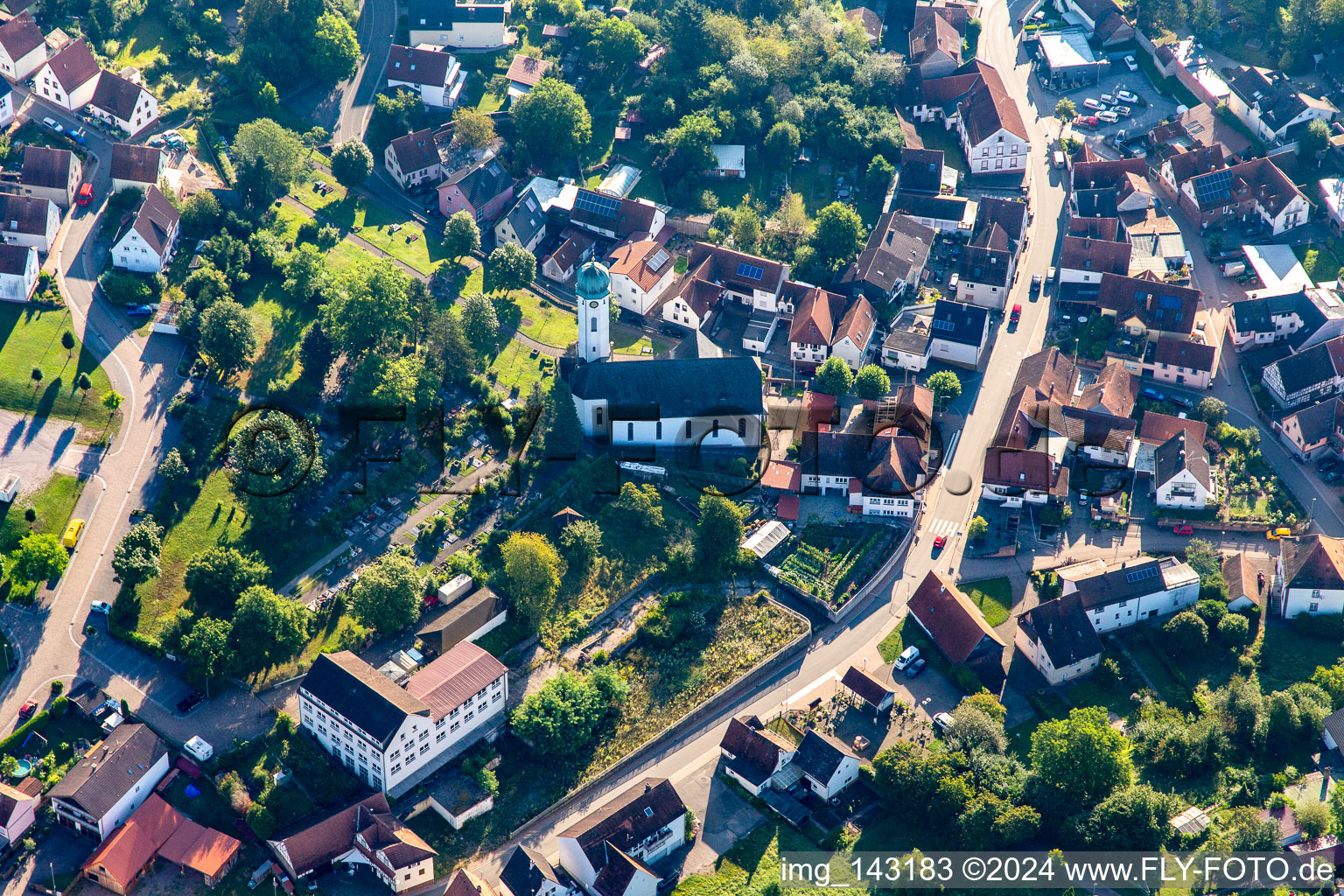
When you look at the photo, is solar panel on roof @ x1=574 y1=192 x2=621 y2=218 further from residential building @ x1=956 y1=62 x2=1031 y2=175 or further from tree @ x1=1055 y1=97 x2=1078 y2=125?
tree @ x1=1055 y1=97 x2=1078 y2=125

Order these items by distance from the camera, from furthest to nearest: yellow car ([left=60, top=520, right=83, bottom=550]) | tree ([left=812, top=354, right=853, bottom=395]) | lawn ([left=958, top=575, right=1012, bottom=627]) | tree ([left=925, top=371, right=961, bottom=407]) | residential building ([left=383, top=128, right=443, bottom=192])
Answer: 1. residential building ([left=383, top=128, right=443, bottom=192])
2. tree ([left=812, top=354, right=853, bottom=395])
3. tree ([left=925, top=371, right=961, bottom=407])
4. lawn ([left=958, top=575, right=1012, bottom=627])
5. yellow car ([left=60, top=520, right=83, bottom=550])

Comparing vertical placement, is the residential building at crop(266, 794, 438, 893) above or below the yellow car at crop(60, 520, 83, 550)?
below

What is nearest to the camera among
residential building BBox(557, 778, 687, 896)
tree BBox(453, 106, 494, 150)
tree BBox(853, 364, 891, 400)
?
residential building BBox(557, 778, 687, 896)

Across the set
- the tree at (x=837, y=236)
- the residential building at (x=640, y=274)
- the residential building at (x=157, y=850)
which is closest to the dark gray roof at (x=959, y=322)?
the tree at (x=837, y=236)

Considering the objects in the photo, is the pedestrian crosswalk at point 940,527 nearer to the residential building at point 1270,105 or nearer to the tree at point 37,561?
the residential building at point 1270,105

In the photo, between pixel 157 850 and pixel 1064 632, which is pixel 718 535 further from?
pixel 157 850

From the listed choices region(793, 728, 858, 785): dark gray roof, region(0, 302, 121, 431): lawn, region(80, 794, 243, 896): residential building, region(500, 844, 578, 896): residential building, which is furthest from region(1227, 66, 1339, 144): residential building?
region(80, 794, 243, 896): residential building
